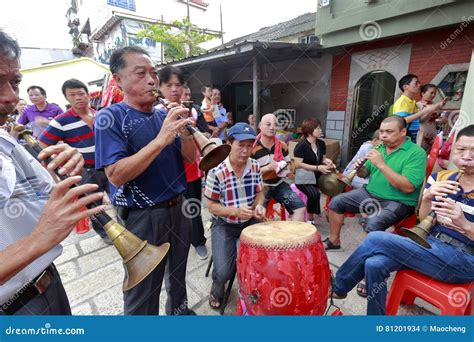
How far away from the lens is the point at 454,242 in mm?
2066

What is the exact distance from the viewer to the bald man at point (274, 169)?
3496mm

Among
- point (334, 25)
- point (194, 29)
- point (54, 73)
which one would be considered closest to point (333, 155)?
point (334, 25)

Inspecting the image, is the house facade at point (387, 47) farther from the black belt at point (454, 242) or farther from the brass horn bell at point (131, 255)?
the brass horn bell at point (131, 255)

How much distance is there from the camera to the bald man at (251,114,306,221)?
350 cm

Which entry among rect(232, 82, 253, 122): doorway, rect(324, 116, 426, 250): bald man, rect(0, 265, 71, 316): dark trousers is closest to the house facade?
rect(324, 116, 426, 250): bald man

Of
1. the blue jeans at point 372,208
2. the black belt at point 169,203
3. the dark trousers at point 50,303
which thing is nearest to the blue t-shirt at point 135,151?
the black belt at point 169,203

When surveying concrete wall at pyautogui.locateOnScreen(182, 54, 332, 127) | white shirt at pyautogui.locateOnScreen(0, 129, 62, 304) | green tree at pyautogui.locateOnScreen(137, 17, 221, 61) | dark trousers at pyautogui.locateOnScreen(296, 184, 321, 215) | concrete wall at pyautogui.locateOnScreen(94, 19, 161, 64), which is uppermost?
concrete wall at pyautogui.locateOnScreen(94, 19, 161, 64)

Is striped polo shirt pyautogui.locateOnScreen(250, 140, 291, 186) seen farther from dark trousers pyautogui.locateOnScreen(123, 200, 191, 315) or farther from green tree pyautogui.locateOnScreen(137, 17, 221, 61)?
green tree pyautogui.locateOnScreen(137, 17, 221, 61)

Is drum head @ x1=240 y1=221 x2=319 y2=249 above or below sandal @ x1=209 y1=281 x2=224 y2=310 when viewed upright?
above

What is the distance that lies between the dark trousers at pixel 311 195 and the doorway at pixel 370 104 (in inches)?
174

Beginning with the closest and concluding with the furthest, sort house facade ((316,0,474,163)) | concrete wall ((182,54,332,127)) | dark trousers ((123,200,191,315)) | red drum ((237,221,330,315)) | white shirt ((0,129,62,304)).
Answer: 1. white shirt ((0,129,62,304))
2. red drum ((237,221,330,315))
3. dark trousers ((123,200,191,315))
4. house facade ((316,0,474,163))
5. concrete wall ((182,54,332,127))

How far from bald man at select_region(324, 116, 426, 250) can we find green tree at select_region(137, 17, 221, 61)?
14.0 metres

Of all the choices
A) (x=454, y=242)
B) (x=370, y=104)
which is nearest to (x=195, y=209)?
(x=454, y=242)

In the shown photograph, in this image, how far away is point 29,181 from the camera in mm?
1268
